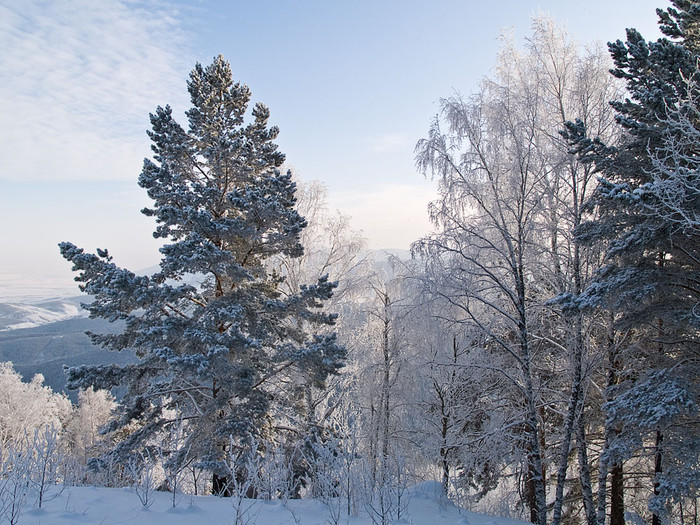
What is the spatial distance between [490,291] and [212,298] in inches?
260

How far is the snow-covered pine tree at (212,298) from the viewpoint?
7848mm

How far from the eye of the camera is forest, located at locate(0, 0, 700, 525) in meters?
6.35

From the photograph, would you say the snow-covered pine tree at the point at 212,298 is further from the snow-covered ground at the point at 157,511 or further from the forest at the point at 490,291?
the snow-covered ground at the point at 157,511

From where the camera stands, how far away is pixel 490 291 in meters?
9.35

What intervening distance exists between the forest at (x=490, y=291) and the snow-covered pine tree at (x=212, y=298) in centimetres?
5

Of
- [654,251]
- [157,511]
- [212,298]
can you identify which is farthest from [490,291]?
[157,511]

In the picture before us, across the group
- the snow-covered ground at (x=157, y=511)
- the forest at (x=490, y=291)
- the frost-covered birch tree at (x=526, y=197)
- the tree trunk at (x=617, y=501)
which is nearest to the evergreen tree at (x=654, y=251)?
the forest at (x=490, y=291)

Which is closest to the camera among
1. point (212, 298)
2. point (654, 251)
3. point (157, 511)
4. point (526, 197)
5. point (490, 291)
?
point (157, 511)

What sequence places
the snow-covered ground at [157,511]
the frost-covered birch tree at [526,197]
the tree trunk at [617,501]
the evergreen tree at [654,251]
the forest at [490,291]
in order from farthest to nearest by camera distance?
1. the tree trunk at [617,501]
2. the frost-covered birch tree at [526,197]
3. the forest at [490,291]
4. the evergreen tree at [654,251]
5. the snow-covered ground at [157,511]

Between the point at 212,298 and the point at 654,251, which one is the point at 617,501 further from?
the point at 212,298

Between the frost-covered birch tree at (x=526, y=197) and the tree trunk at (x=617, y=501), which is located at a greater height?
the frost-covered birch tree at (x=526, y=197)

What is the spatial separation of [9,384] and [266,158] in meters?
26.2

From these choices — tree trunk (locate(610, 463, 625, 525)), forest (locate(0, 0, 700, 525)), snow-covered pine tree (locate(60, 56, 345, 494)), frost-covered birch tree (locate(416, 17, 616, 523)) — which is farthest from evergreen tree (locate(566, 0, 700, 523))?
snow-covered pine tree (locate(60, 56, 345, 494))

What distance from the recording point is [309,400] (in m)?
11.9
